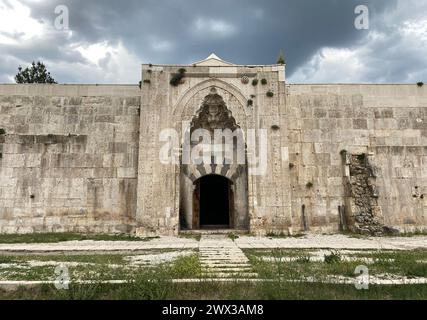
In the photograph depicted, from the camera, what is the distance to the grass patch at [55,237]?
10680mm

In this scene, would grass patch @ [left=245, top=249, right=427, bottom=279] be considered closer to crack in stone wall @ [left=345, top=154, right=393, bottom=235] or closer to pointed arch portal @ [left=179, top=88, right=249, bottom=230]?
crack in stone wall @ [left=345, top=154, right=393, bottom=235]

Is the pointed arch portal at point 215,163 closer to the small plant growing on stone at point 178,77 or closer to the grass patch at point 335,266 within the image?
the small plant growing on stone at point 178,77

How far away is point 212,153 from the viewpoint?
13648mm

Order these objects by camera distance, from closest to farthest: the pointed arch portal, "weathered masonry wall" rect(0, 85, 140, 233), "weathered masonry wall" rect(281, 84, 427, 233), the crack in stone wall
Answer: the crack in stone wall, "weathered masonry wall" rect(0, 85, 140, 233), "weathered masonry wall" rect(281, 84, 427, 233), the pointed arch portal

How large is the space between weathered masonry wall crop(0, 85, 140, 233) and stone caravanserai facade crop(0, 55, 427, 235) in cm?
4

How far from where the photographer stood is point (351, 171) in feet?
43.5

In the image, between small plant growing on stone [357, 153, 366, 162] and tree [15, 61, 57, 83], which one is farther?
tree [15, 61, 57, 83]

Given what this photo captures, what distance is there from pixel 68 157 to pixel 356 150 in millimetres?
11626

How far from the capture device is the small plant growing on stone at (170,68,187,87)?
13312 mm

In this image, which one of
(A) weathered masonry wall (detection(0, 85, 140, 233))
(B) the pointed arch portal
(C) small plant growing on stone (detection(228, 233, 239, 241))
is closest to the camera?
(C) small plant growing on stone (detection(228, 233, 239, 241))

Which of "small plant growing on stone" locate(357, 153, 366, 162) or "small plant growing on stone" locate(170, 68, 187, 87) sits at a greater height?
"small plant growing on stone" locate(170, 68, 187, 87)

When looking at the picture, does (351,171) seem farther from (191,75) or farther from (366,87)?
(191,75)

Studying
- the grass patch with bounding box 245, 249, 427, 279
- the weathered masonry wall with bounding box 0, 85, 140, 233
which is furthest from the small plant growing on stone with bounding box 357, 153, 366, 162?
the weathered masonry wall with bounding box 0, 85, 140, 233

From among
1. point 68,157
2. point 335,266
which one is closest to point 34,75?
point 68,157
